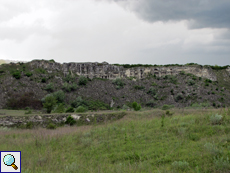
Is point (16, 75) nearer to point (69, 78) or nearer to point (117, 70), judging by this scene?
point (69, 78)

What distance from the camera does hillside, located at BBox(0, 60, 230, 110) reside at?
43.9 m

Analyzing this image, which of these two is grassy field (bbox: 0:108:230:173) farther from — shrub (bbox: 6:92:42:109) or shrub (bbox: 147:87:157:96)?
shrub (bbox: 147:87:157:96)

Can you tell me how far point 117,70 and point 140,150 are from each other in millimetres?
57010

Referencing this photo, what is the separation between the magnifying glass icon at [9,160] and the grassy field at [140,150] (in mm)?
335

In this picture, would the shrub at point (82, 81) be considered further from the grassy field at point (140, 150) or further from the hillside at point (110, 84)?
the grassy field at point (140, 150)

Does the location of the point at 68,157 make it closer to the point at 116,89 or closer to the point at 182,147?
the point at 182,147

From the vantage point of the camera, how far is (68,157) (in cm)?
614

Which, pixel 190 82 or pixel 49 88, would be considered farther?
pixel 190 82

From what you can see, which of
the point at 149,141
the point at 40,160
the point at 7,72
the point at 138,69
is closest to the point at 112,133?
the point at 149,141

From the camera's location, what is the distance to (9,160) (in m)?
4.90

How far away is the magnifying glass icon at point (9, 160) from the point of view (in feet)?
15.6

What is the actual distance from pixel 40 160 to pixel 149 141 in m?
3.82

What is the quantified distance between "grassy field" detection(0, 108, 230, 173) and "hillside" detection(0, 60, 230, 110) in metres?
34.4

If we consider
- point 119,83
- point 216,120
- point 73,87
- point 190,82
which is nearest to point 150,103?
point 119,83
